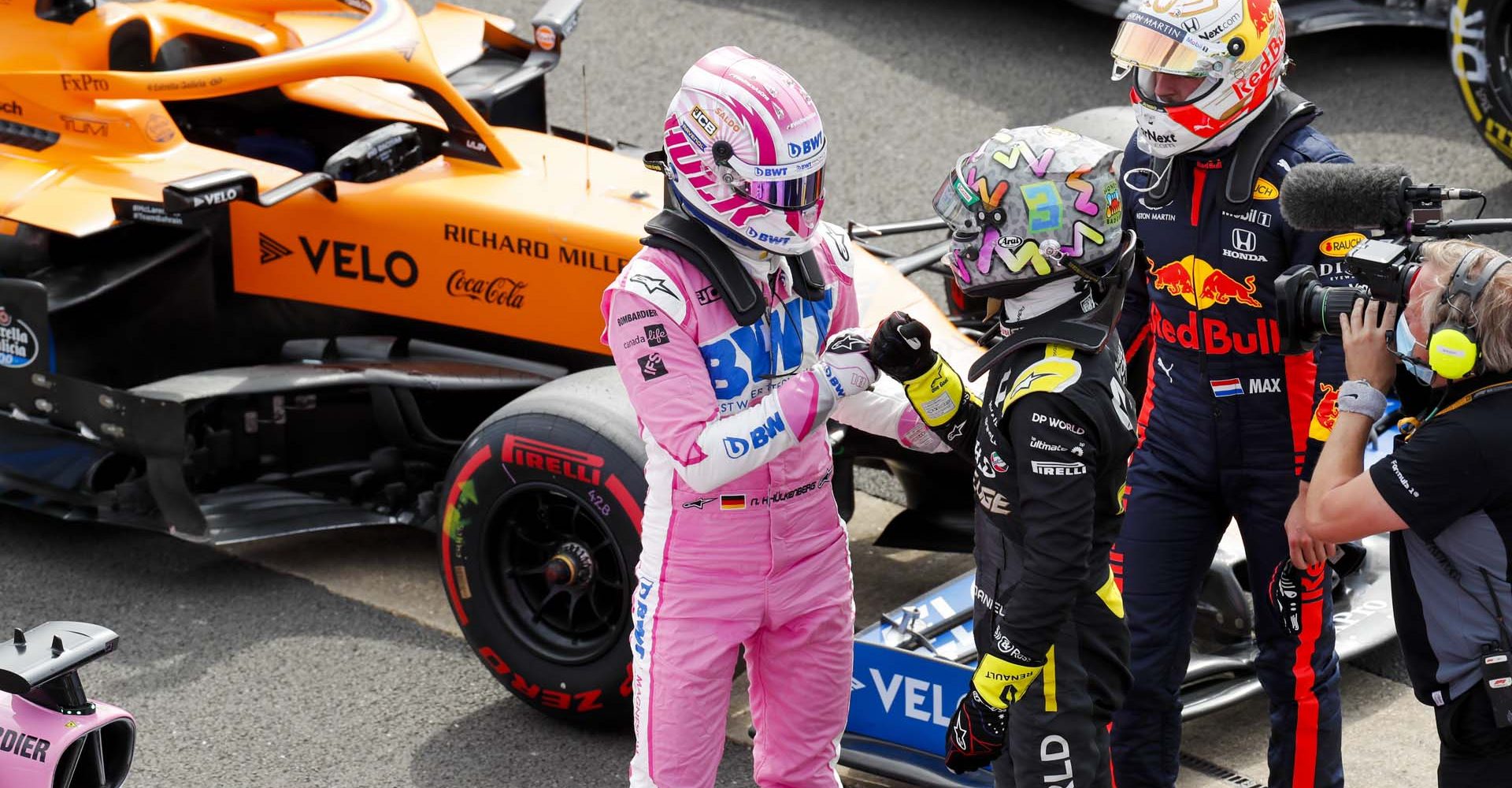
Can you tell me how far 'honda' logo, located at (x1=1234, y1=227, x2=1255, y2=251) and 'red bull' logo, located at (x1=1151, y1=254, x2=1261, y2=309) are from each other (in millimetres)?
67

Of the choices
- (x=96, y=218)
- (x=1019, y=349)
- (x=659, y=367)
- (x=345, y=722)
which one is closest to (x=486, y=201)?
(x=96, y=218)

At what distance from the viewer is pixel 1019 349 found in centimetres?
322

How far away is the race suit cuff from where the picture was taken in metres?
3.32

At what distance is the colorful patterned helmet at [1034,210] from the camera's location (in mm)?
3141

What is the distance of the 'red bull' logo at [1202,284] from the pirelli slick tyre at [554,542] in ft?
4.69

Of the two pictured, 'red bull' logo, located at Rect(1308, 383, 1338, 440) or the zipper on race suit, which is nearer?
'red bull' logo, located at Rect(1308, 383, 1338, 440)

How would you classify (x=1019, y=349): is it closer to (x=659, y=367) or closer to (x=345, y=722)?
(x=659, y=367)

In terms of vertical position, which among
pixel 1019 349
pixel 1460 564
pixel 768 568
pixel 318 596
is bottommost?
pixel 318 596

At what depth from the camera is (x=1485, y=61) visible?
24.9 feet

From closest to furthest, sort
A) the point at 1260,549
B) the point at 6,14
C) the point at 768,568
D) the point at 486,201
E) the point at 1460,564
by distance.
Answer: the point at 1460,564, the point at 768,568, the point at 1260,549, the point at 486,201, the point at 6,14

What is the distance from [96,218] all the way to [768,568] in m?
3.04

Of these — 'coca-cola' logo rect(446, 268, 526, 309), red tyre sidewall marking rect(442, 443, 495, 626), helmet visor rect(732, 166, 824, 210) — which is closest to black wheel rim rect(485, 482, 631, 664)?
red tyre sidewall marking rect(442, 443, 495, 626)

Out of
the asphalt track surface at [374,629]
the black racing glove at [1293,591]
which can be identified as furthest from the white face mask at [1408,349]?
the asphalt track surface at [374,629]

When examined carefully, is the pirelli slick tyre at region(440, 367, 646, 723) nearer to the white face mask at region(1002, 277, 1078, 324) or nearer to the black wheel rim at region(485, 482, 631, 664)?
the black wheel rim at region(485, 482, 631, 664)
